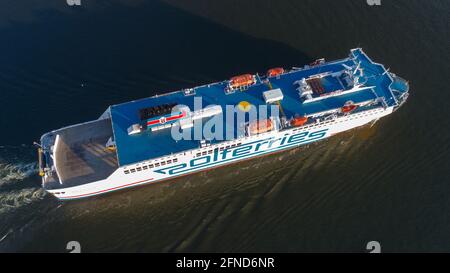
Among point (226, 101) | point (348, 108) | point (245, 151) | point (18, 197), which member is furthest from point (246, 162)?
point (18, 197)

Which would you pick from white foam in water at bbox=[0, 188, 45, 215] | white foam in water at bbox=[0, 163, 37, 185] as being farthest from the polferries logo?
white foam in water at bbox=[0, 163, 37, 185]

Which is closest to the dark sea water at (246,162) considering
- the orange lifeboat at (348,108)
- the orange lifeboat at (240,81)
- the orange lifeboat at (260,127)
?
the orange lifeboat at (348,108)

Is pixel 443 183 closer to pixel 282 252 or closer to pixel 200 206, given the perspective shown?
pixel 282 252

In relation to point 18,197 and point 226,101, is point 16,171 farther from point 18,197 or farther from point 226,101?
point 226,101

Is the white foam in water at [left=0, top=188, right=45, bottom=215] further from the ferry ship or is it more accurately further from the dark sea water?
the ferry ship

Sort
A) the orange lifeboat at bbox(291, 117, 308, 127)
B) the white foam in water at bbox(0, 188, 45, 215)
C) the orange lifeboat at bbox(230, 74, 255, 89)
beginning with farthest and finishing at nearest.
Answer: the orange lifeboat at bbox(230, 74, 255, 89) < the orange lifeboat at bbox(291, 117, 308, 127) < the white foam in water at bbox(0, 188, 45, 215)
